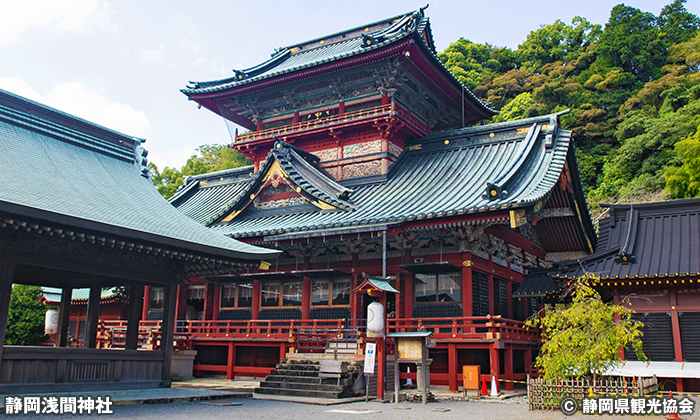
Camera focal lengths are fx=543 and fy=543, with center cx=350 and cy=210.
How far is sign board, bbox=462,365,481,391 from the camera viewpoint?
15.3 m

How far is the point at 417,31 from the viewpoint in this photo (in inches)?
882

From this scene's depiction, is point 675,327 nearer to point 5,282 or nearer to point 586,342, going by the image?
point 586,342

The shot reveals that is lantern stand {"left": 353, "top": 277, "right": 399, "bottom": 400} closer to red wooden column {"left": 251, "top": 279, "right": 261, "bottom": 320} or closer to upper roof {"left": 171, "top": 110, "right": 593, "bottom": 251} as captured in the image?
upper roof {"left": 171, "top": 110, "right": 593, "bottom": 251}

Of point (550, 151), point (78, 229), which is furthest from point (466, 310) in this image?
point (78, 229)

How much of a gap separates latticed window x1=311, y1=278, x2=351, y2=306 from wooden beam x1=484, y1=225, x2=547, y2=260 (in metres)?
5.68

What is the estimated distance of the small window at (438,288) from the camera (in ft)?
60.6

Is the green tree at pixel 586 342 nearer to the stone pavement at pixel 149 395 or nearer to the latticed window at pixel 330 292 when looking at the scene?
the stone pavement at pixel 149 395

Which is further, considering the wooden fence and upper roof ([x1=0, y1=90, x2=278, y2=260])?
upper roof ([x1=0, y1=90, x2=278, y2=260])

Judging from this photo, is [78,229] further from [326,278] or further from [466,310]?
[466,310]

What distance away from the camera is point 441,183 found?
21.0 metres

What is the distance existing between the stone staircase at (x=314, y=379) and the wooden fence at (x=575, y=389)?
208 inches

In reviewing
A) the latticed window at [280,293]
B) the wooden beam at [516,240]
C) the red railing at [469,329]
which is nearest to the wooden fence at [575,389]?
the red railing at [469,329]

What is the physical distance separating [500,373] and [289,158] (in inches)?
471
